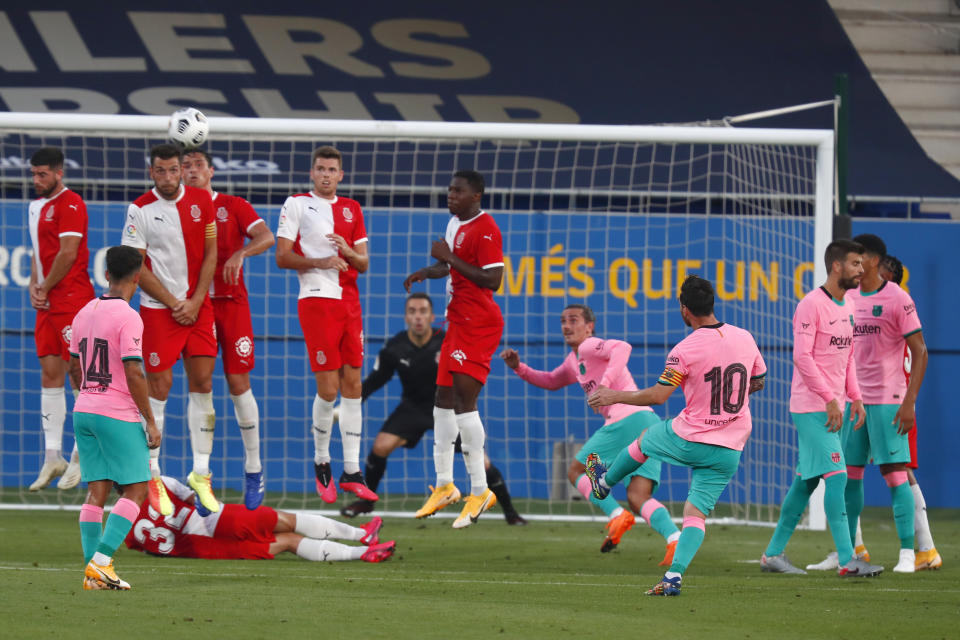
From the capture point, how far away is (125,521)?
6711mm

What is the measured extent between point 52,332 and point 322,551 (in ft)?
9.64

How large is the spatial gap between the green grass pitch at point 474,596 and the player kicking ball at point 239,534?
106 millimetres

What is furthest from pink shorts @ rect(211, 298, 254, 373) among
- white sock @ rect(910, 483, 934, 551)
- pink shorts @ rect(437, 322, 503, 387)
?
white sock @ rect(910, 483, 934, 551)

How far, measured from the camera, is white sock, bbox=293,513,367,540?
8.26 meters

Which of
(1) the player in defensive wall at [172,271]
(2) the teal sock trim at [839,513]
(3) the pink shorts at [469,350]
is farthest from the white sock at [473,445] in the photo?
(2) the teal sock trim at [839,513]

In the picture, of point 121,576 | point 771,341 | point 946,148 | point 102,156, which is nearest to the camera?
point 121,576

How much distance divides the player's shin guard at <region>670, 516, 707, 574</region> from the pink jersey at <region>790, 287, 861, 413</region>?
1347 millimetres

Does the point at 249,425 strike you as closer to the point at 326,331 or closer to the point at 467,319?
the point at 326,331

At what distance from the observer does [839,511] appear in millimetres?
7699

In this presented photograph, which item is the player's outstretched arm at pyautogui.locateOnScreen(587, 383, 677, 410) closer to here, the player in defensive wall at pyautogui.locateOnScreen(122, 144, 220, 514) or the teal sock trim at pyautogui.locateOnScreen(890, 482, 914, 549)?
the teal sock trim at pyautogui.locateOnScreen(890, 482, 914, 549)

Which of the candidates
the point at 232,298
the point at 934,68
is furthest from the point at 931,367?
the point at 232,298

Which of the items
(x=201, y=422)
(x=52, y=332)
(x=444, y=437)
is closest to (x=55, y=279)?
(x=52, y=332)

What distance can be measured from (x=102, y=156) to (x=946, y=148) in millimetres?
9580

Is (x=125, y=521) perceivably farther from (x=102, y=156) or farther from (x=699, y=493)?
(x=102, y=156)
